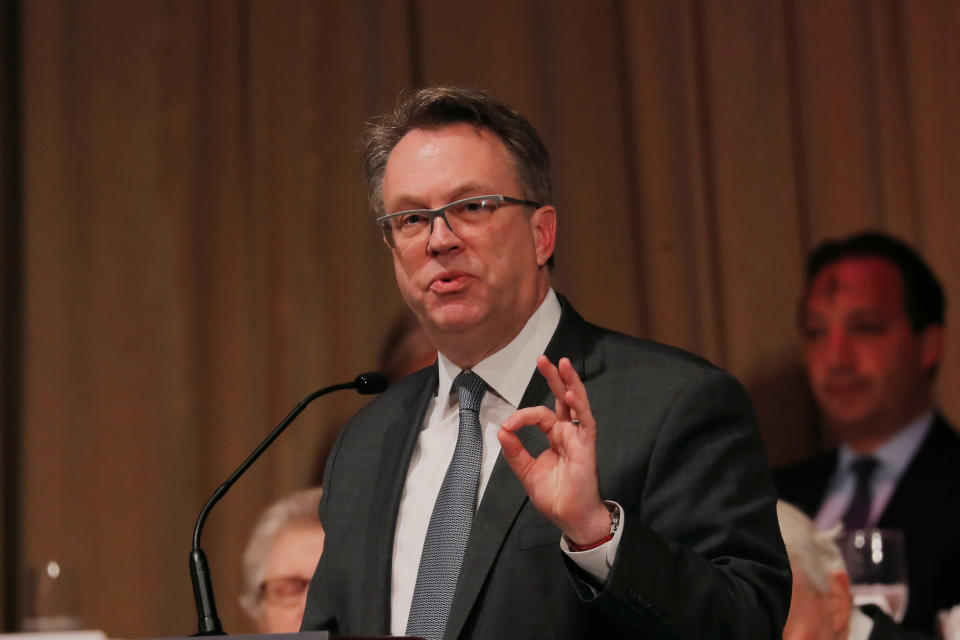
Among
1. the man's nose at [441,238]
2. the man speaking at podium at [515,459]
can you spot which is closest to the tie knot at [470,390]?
the man speaking at podium at [515,459]

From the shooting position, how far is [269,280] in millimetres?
5430

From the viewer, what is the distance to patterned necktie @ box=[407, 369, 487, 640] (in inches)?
81.2

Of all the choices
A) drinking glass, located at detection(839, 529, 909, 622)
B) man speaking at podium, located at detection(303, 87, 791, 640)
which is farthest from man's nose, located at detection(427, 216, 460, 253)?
drinking glass, located at detection(839, 529, 909, 622)

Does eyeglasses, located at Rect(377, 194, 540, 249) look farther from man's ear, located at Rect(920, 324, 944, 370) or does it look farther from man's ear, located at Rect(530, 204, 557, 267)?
man's ear, located at Rect(920, 324, 944, 370)

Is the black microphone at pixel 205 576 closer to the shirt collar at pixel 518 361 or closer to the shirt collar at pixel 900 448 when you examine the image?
the shirt collar at pixel 518 361

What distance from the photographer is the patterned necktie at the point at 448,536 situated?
206 centimetres

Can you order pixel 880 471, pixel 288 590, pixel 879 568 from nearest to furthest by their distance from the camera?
pixel 879 568 → pixel 288 590 → pixel 880 471

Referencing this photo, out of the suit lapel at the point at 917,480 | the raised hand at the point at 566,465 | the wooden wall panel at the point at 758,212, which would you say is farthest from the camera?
the wooden wall panel at the point at 758,212

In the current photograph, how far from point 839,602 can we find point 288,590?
1.42m

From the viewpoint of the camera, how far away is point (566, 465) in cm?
180

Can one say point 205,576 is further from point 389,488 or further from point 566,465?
point 566,465

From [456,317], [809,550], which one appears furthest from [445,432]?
[809,550]

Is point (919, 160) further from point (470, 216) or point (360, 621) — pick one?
point (360, 621)

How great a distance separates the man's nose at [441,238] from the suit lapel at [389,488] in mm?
314
